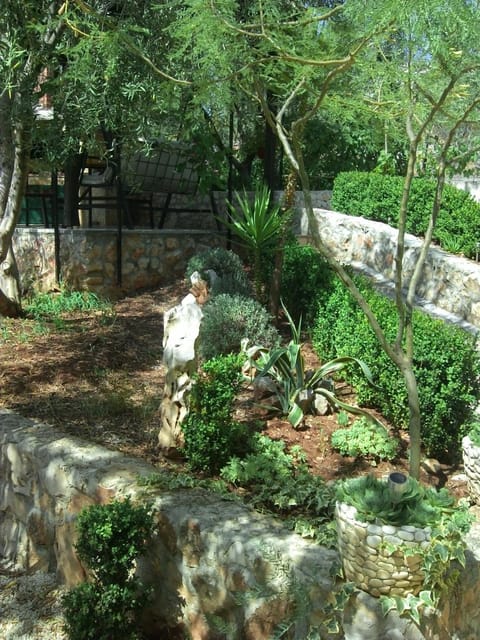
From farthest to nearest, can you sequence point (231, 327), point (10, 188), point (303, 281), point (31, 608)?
1. point (10, 188)
2. point (303, 281)
3. point (231, 327)
4. point (31, 608)

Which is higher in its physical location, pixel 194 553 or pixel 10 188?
pixel 10 188

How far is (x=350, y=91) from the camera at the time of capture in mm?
4762

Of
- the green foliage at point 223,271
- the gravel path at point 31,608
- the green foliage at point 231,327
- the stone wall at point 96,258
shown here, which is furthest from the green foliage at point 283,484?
the stone wall at point 96,258

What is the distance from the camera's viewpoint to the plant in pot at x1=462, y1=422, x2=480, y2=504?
14.6 feet

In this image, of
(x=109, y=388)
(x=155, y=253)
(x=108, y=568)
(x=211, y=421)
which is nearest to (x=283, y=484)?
(x=211, y=421)

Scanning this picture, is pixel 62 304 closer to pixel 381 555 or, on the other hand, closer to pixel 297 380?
pixel 297 380

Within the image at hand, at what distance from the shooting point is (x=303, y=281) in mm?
7031

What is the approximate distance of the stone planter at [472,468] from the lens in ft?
14.6

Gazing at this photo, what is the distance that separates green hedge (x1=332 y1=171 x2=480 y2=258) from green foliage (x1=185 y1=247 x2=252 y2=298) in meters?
2.44

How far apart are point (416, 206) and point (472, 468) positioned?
15.7 feet

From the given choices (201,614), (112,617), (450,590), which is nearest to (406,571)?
(450,590)

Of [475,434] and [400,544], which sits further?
[475,434]

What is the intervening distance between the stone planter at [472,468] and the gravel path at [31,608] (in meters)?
2.65

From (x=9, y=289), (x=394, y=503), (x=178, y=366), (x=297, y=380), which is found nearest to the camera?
(x=394, y=503)
